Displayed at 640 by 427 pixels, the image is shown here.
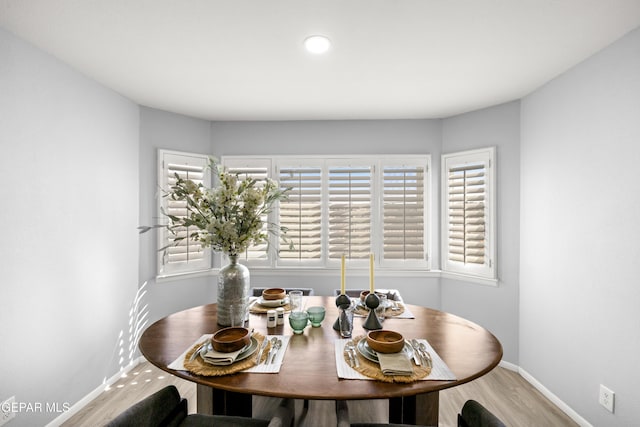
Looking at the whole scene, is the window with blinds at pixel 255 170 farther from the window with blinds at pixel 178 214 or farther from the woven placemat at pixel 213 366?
the woven placemat at pixel 213 366

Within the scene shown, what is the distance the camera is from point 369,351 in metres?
1.26

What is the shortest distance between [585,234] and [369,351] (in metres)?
1.84

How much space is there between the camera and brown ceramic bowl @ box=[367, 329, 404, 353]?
1.21 metres

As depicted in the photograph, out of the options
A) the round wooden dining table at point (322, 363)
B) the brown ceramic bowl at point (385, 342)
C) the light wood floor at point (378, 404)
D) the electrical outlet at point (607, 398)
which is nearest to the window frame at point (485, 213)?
the light wood floor at point (378, 404)

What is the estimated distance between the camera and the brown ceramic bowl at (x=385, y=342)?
3.96ft

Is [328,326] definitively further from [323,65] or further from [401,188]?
[401,188]

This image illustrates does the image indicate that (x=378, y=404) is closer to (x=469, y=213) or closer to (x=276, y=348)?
(x=276, y=348)

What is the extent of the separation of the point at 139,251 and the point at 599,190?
3704 millimetres

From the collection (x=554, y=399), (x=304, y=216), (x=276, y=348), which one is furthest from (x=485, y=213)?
(x=276, y=348)

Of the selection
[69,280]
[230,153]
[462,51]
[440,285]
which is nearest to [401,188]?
[440,285]

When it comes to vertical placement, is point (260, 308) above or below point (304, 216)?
below

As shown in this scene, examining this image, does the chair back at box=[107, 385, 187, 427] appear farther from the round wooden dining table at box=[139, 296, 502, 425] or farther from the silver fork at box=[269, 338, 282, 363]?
the silver fork at box=[269, 338, 282, 363]

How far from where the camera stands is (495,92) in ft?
8.73

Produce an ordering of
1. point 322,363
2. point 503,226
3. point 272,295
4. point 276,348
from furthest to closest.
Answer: point 503,226
point 272,295
point 276,348
point 322,363
